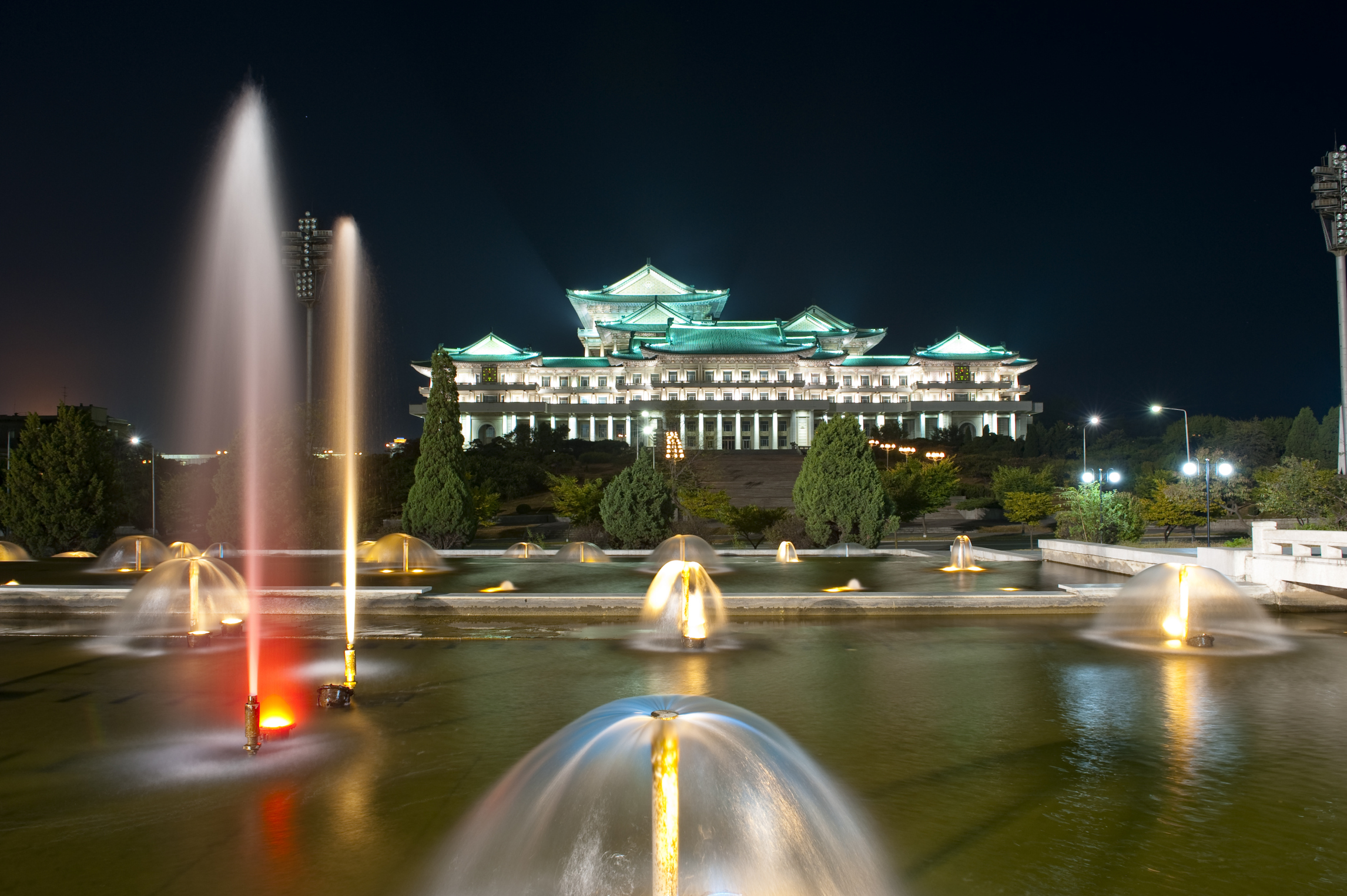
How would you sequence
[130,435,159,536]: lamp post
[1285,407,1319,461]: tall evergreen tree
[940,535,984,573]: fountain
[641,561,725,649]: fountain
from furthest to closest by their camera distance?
[1285,407,1319,461]: tall evergreen tree, [130,435,159,536]: lamp post, [940,535,984,573]: fountain, [641,561,725,649]: fountain

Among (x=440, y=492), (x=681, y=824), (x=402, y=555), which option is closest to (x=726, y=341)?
(x=440, y=492)

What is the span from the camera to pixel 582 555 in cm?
2236

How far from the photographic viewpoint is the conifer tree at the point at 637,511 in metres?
25.0

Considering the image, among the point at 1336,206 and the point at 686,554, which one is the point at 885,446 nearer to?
the point at 1336,206

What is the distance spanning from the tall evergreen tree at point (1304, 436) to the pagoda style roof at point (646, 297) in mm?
47721

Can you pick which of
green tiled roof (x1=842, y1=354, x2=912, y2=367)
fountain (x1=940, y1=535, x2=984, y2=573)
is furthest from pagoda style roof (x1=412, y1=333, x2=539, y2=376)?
fountain (x1=940, y1=535, x2=984, y2=573)

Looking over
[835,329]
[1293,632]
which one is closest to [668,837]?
[1293,632]

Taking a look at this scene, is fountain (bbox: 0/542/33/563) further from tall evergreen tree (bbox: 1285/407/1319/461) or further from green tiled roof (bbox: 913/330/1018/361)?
green tiled roof (bbox: 913/330/1018/361)

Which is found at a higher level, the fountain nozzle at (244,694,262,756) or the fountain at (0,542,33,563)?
the fountain at (0,542,33,563)

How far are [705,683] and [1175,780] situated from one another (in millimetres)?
4370

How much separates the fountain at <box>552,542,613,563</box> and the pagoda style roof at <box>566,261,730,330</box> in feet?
219

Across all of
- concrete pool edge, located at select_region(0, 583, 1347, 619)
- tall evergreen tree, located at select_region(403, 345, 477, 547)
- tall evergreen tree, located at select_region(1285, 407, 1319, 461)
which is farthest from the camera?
tall evergreen tree, located at select_region(1285, 407, 1319, 461)

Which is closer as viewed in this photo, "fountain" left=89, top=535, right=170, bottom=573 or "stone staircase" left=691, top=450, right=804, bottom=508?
"fountain" left=89, top=535, right=170, bottom=573

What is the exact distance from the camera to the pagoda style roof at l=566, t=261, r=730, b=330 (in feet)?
291
